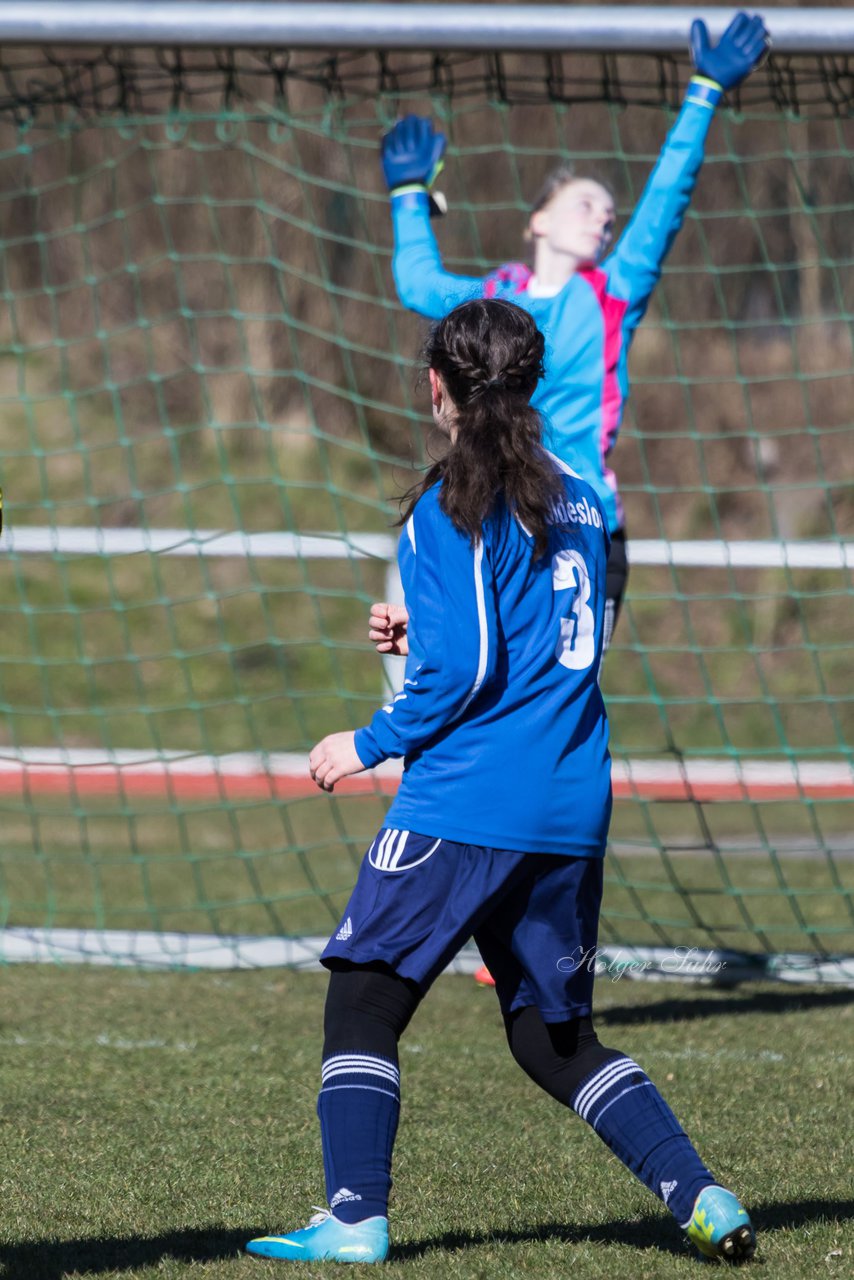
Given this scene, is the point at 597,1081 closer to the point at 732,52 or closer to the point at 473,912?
the point at 473,912

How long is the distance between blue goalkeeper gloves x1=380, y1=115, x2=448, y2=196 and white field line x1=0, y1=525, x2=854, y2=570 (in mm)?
1387

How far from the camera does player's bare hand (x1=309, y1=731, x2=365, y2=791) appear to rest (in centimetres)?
264

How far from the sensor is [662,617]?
41.6 ft

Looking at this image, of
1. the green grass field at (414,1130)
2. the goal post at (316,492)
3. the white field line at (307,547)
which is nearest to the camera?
the green grass field at (414,1130)

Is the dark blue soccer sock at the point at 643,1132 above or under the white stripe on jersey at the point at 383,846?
under

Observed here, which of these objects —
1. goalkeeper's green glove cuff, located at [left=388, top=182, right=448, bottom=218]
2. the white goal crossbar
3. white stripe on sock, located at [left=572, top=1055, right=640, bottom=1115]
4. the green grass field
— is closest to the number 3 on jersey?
white stripe on sock, located at [left=572, top=1055, right=640, bottom=1115]

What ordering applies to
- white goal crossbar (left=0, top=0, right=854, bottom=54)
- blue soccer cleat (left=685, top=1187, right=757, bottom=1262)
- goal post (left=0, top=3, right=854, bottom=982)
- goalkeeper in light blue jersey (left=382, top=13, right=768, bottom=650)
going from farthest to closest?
1. goal post (left=0, top=3, right=854, bottom=982)
2. white goal crossbar (left=0, top=0, right=854, bottom=54)
3. goalkeeper in light blue jersey (left=382, top=13, right=768, bottom=650)
4. blue soccer cleat (left=685, top=1187, right=757, bottom=1262)

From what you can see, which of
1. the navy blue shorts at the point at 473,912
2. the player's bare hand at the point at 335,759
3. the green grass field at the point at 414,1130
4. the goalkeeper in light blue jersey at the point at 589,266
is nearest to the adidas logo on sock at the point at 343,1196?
the green grass field at the point at 414,1130

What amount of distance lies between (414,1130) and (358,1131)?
1.04m

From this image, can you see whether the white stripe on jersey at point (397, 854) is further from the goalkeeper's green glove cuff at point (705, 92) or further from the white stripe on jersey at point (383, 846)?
the goalkeeper's green glove cuff at point (705, 92)

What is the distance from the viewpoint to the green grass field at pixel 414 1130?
2746mm

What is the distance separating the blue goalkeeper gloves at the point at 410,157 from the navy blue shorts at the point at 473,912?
2170mm

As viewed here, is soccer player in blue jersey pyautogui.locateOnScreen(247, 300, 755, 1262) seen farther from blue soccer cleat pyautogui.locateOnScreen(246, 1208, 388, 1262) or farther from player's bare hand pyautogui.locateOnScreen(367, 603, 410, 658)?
player's bare hand pyautogui.locateOnScreen(367, 603, 410, 658)

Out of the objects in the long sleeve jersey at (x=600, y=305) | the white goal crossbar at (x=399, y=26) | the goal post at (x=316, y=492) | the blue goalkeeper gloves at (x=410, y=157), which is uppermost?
the white goal crossbar at (x=399, y=26)
